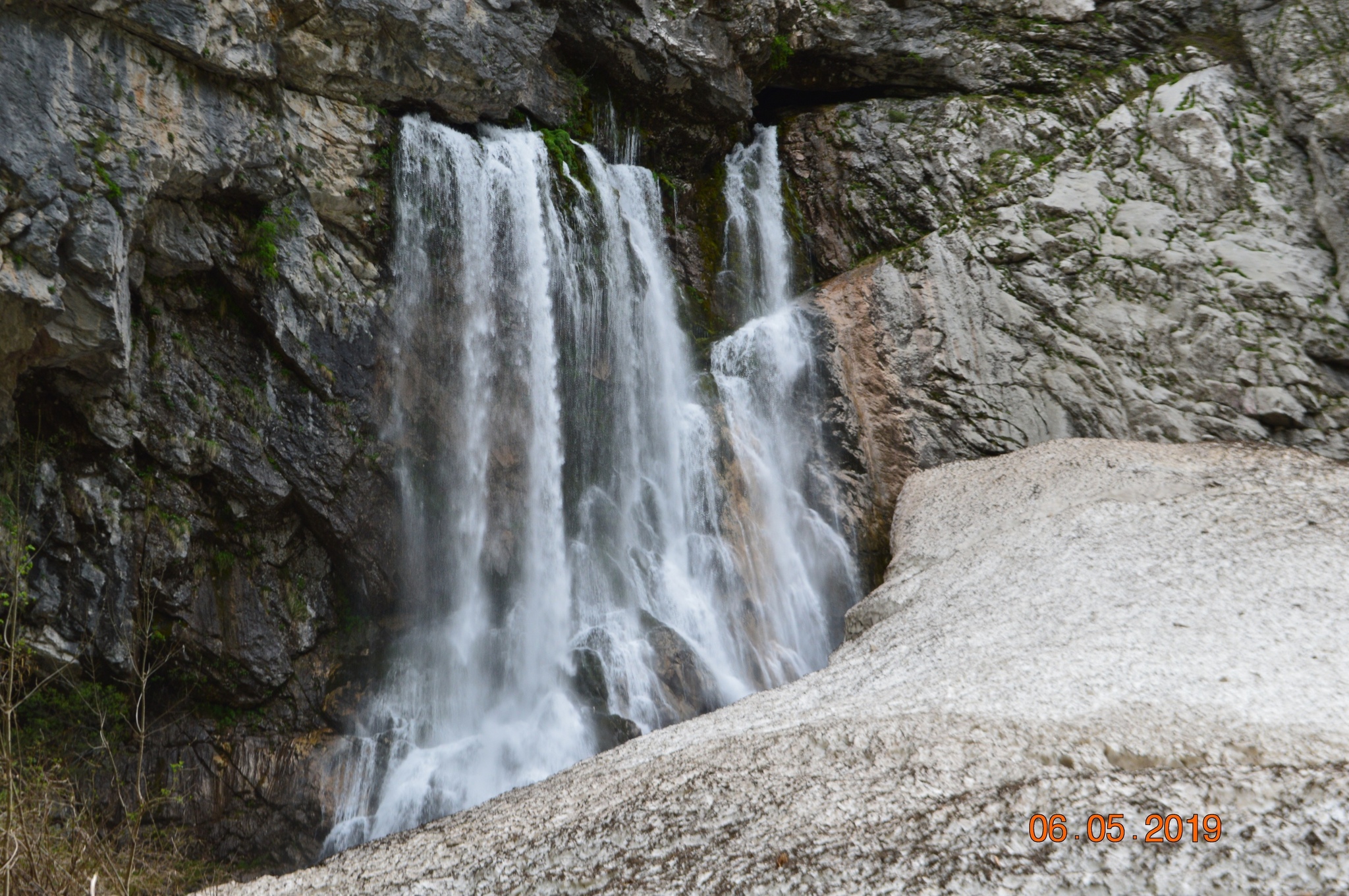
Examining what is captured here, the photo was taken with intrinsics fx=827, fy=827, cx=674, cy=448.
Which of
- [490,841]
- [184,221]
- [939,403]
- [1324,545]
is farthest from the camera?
[939,403]

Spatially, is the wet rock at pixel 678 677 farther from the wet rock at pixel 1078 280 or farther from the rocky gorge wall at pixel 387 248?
the wet rock at pixel 1078 280

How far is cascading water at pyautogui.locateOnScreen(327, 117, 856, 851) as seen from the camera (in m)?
10.7

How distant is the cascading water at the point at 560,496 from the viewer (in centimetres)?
1073

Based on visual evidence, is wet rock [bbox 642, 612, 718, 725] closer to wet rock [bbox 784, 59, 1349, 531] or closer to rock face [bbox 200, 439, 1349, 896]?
rock face [bbox 200, 439, 1349, 896]

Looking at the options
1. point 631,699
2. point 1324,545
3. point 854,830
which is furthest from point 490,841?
point 1324,545

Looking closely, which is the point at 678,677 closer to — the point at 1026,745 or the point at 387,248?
the point at 1026,745

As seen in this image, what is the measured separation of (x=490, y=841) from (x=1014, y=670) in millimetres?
4037

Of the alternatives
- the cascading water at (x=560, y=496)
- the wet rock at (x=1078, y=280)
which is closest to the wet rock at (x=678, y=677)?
the cascading water at (x=560, y=496)

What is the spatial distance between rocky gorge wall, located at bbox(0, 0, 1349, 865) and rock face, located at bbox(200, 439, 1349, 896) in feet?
11.7

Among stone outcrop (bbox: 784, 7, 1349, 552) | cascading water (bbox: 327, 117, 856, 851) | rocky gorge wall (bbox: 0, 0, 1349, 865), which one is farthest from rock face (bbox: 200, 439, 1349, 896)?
rocky gorge wall (bbox: 0, 0, 1349, 865)

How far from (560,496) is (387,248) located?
446 centimetres

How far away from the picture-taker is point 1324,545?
775 cm

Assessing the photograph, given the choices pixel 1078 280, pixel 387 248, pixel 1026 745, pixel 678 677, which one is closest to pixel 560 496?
pixel 678 677

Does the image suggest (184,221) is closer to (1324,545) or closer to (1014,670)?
(1014,670)
